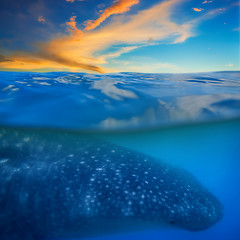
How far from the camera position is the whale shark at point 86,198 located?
4.18 meters

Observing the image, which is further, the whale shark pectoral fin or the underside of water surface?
the underside of water surface

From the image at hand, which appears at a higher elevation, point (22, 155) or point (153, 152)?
point (22, 155)

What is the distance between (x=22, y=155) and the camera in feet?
17.1

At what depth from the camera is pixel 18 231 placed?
13.4 feet

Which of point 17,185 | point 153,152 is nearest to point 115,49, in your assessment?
point 17,185

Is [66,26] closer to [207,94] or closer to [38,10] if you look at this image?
[38,10]

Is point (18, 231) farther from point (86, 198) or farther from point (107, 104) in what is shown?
point (107, 104)

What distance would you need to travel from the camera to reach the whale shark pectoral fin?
12.9ft

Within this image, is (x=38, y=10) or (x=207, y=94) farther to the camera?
(x=207, y=94)

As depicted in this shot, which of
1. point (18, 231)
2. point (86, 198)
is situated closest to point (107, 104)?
point (86, 198)

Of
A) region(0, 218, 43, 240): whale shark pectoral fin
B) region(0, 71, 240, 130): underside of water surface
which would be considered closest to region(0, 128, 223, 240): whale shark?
region(0, 218, 43, 240): whale shark pectoral fin

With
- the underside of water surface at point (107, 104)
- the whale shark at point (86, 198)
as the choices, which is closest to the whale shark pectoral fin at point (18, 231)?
the whale shark at point (86, 198)

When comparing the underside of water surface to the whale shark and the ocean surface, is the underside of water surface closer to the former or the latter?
the ocean surface

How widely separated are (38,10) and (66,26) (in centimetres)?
128
